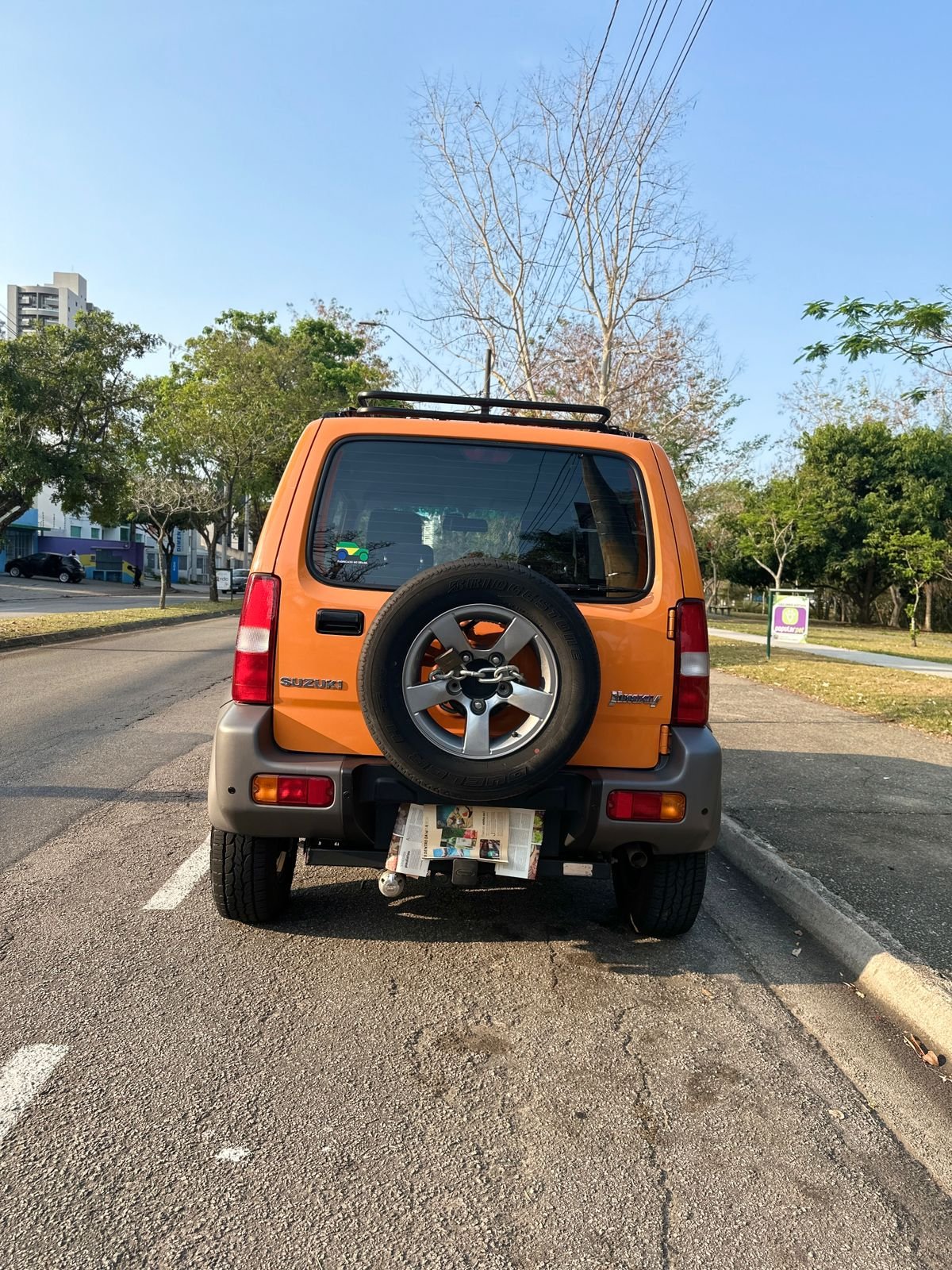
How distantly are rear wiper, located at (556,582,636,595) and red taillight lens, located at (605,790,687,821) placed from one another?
73cm

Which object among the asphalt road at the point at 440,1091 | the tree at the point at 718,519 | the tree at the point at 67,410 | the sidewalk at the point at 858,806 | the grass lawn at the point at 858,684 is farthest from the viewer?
the tree at the point at 718,519

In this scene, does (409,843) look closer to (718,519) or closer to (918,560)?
(918,560)

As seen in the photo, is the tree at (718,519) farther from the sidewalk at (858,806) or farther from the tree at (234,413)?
the sidewalk at (858,806)

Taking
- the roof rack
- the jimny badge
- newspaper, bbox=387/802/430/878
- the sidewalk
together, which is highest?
the roof rack

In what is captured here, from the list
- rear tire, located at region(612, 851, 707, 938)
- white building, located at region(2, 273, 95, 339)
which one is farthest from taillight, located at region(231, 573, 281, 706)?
white building, located at region(2, 273, 95, 339)

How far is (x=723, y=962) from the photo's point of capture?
376cm

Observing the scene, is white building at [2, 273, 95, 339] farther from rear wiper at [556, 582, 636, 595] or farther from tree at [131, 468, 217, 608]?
rear wiper at [556, 582, 636, 595]

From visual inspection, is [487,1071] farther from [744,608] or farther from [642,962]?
[744,608]

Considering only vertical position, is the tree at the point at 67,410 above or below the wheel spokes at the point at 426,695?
above

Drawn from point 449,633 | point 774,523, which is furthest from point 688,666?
point 774,523

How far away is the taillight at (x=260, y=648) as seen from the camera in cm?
330

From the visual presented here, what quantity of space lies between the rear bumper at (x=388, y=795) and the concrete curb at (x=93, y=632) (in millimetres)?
13520

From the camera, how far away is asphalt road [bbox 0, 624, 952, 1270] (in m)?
2.12

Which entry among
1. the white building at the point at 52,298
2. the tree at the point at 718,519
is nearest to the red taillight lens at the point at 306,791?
the tree at the point at 718,519
